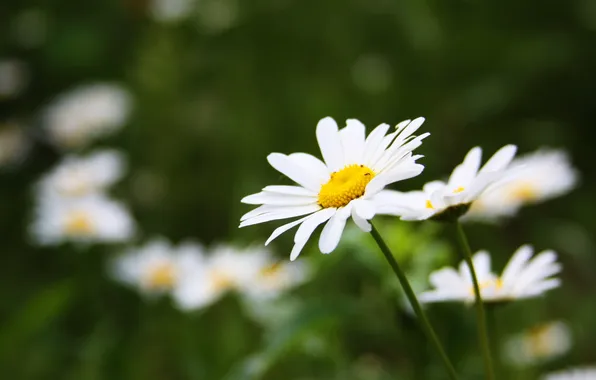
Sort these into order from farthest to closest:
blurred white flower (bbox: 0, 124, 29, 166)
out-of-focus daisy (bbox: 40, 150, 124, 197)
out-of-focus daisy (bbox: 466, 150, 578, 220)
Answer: blurred white flower (bbox: 0, 124, 29, 166) < out-of-focus daisy (bbox: 40, 150, 124, 197) < out-of-focus daisy (bbox: 466, 150, 578, 220)

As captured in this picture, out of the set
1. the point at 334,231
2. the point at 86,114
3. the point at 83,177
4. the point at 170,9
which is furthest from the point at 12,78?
the point at 334,231

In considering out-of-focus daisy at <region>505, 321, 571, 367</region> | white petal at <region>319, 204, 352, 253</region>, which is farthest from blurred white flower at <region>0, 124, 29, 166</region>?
white petal at <region>319, 204, 352, 253</region>

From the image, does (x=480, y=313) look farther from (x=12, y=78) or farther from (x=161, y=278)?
(x=12, y=78)

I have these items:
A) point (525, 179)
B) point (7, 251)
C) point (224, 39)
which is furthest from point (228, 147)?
point (525, 179)

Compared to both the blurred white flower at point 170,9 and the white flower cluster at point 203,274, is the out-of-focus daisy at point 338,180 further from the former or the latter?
the blurred white flower at point 170,9

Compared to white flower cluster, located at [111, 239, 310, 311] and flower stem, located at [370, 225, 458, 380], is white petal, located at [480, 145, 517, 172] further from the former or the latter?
white flower cluster, located at [111, 239, 310, 311]

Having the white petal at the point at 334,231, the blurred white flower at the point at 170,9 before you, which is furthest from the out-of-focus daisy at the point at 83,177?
the white petal at the point at 334,231

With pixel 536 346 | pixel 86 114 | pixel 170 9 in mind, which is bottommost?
pixel 536 346
